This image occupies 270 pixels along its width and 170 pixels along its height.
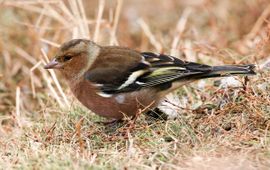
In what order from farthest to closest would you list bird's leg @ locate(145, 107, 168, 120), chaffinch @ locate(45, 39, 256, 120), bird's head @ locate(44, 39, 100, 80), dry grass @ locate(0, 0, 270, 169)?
1. bird's head @ locate(44, 39, 100, 80)
2. bird's leg @ locate(145, 107, 168, 120)
3. chaffinch @ locate(45, 39, 256, 120)
4. dry grass @ locate(0, 0, 270, 169)

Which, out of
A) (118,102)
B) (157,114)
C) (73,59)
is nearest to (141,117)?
(157,114)

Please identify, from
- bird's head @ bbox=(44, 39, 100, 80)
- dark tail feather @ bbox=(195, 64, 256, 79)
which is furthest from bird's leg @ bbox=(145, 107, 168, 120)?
bird's head @ bbox=(44, 39, 100, 80)

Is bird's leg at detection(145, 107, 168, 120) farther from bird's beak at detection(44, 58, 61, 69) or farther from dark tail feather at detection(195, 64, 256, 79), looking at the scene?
bird's beak at detection(44, 58, 61, 69)

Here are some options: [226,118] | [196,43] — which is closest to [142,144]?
[226,118]

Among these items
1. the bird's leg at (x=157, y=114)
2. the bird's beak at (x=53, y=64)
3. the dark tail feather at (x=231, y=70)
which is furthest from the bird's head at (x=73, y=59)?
the dark tail feather at (x=231, y=70)

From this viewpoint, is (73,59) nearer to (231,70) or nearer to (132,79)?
(132,79)

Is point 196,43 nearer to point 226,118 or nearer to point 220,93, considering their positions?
point 220,93
